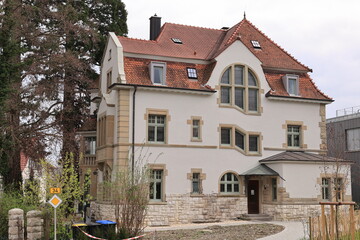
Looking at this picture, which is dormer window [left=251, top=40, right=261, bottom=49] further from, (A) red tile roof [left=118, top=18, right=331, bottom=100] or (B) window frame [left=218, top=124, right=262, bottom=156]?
(B) window frame [left=218, top=124, right=262, bottom=156]

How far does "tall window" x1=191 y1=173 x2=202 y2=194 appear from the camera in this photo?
2725cm

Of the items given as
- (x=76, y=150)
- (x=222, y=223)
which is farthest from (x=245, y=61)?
(x=76, y=150)

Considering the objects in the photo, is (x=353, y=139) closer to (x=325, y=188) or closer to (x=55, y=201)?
(x=325, y=188)

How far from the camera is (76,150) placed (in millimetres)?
29422

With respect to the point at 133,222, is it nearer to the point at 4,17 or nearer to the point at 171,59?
the point at 4,17

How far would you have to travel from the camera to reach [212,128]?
92.0 ft

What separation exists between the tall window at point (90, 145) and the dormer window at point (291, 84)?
13.7 m

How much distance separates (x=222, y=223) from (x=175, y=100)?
728cm

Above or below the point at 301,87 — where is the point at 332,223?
below

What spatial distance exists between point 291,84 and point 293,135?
3.30 m

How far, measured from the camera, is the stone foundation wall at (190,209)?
25938 millimetres

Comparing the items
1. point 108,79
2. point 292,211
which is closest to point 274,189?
point 292,211

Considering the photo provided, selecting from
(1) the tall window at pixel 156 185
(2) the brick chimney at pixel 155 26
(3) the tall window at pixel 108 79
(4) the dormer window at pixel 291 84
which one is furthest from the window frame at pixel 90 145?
(4) the dormer window at pixel 291 84

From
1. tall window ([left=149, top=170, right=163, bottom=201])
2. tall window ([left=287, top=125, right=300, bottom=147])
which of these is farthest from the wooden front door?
tall window ([left=149, top=170, right=163, bottom=201])
